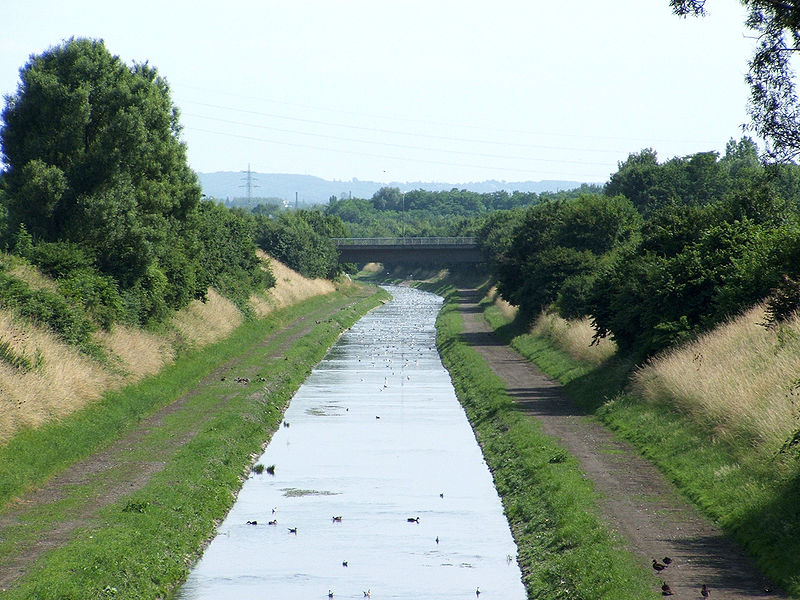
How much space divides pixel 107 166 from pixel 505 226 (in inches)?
3348

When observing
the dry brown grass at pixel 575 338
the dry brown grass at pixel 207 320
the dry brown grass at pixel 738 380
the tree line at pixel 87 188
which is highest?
the tree line at pixel 87 188

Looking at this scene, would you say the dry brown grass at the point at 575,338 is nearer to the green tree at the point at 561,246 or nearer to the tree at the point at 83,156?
the green tree at the point at 561,246

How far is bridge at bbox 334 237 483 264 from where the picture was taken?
128 metres

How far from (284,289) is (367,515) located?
238 feet

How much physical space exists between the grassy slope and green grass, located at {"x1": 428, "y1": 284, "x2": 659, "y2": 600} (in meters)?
2.00

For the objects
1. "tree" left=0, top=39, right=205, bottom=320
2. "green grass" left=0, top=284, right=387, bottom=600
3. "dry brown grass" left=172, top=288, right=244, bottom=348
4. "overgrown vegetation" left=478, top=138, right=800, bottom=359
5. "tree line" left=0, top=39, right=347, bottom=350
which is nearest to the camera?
"green grass" left=0, top=284, right=387, bottom=600

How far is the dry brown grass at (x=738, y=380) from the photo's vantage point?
76.5 feet

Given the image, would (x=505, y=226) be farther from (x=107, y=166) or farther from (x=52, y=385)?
(x=52, y=385)

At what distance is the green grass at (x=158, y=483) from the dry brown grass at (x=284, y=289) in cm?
3068

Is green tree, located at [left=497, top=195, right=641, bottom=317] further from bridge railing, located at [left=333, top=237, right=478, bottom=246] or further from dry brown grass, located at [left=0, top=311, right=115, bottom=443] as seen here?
bridge railing, located at [left=333, top=237, right=478, bottom=246]

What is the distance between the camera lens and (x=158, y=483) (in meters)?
24.6

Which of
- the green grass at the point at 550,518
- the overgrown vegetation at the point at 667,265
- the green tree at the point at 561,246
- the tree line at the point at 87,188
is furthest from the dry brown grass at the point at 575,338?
the tree line at the point at 87,188

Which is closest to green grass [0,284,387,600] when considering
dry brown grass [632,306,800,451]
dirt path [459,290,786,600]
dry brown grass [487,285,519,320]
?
dirt path [459,290,786,600]

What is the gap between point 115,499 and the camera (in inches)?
904
